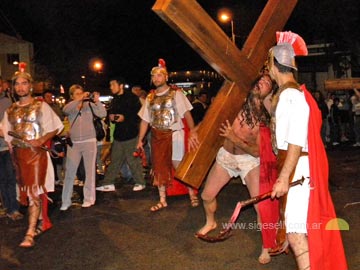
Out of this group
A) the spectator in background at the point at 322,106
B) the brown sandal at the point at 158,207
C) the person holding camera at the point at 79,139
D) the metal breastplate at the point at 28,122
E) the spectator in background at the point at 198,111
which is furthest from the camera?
the spectator in background at the point at 322,106

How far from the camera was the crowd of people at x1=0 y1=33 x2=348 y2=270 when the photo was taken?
3.36 meters

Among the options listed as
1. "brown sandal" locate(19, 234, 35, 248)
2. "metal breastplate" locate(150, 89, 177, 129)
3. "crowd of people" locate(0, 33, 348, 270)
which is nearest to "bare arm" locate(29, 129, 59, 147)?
"crowd of people" locate(0, 33, 348, 270)

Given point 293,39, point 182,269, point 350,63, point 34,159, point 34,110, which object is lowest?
point 182,269

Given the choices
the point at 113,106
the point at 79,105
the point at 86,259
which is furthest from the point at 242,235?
the point at 113,106

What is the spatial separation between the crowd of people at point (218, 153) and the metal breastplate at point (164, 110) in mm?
14

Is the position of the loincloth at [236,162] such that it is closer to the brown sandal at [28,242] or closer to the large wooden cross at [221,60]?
the large wooden cross at [221,60]

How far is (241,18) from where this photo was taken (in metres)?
26.4

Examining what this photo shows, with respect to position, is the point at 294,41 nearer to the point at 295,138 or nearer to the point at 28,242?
the point at 295,138

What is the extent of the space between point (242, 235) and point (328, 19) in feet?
55.1

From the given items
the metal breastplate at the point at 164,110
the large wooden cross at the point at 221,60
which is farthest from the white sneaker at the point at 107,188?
the large wooden cross at the point at 221,60

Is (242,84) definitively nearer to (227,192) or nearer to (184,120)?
(184,120)

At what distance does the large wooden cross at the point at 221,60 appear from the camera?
4.32 m

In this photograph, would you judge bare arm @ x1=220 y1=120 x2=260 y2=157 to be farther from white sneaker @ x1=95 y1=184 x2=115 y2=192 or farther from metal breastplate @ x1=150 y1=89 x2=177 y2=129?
white sneaker @ x1=95 y1=184 x2=115 y2=192

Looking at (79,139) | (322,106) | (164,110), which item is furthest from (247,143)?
(322,106)
